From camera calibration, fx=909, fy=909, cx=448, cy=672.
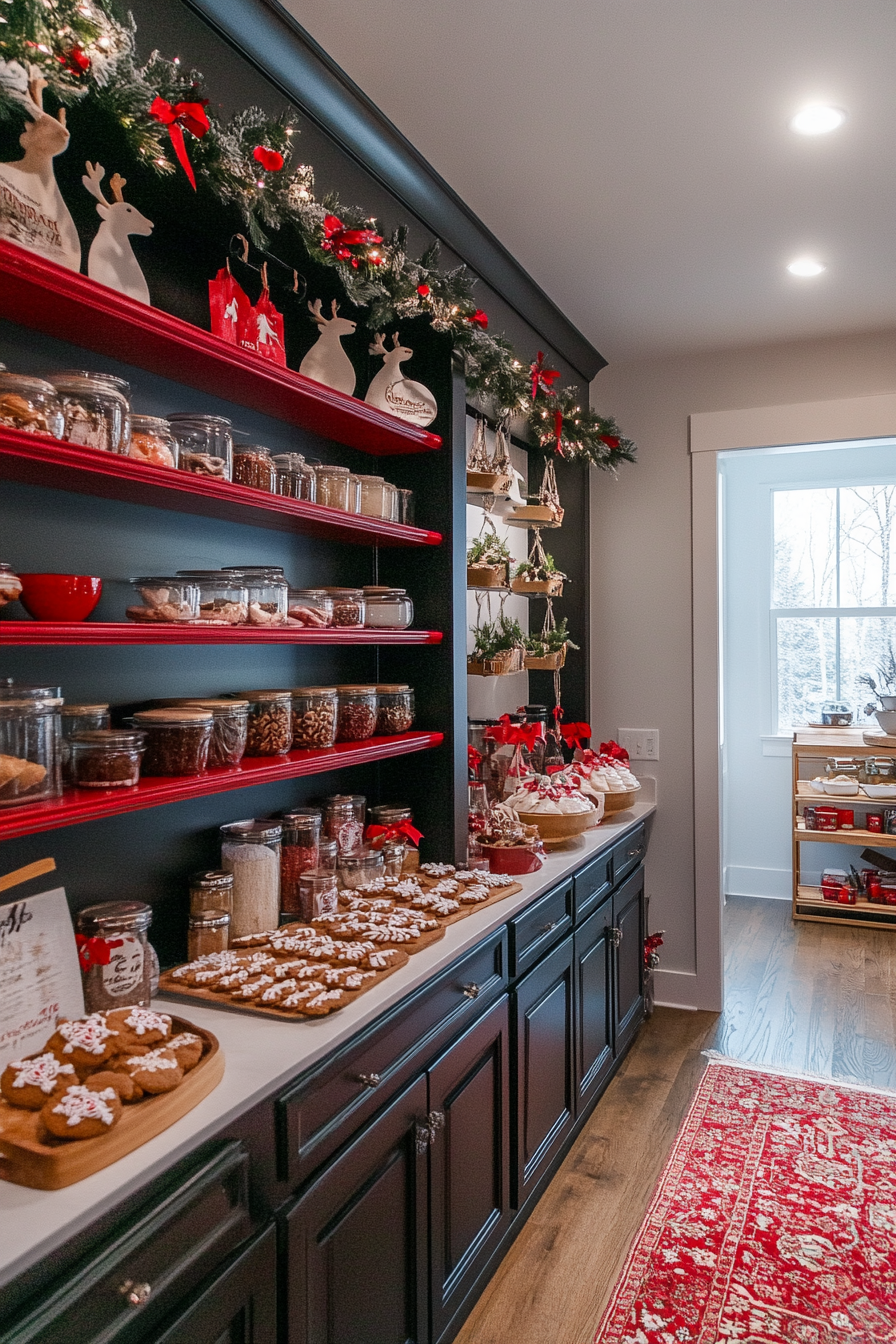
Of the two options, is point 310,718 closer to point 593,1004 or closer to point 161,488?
point 161,488

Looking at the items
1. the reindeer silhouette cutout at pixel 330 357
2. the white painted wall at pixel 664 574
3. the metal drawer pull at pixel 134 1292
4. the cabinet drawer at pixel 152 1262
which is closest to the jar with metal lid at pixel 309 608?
the reindeer silhouette cutout at pixel 330 357

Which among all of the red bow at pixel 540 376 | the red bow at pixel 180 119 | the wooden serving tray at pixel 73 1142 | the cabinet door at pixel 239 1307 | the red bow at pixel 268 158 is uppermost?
the red bow at pixel 540 376

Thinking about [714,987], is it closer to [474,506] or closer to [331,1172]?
[474,506]

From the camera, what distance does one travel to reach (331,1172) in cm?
143

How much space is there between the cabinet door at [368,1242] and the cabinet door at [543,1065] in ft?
1.86

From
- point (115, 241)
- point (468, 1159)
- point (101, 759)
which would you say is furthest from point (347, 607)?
point (468, 1159)

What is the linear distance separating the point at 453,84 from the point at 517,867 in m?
1.95

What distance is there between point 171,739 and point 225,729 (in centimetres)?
13

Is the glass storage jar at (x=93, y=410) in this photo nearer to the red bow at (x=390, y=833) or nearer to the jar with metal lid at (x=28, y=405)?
the jar with metal lid at (x=28, y=405)

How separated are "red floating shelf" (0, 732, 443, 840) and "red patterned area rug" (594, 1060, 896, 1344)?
1.39 meters

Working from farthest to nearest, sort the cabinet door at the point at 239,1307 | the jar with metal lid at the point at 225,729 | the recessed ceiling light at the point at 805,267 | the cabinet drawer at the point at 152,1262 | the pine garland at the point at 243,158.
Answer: the recessed ceiling light at the point at 805,267
the jar with metal lid at the point at 225,729
the pine garland at the point at 243,158
the cabinet door at the point at 239,1307
the cabinet drawer at the point at 152,1262

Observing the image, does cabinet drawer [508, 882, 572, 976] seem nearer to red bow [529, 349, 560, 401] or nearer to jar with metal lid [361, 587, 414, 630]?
jar with metal lid [361, 587, 414, 630]

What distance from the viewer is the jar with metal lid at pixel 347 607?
2049 mm

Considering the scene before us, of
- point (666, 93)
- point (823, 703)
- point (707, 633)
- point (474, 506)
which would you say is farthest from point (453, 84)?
point (823, 703)
